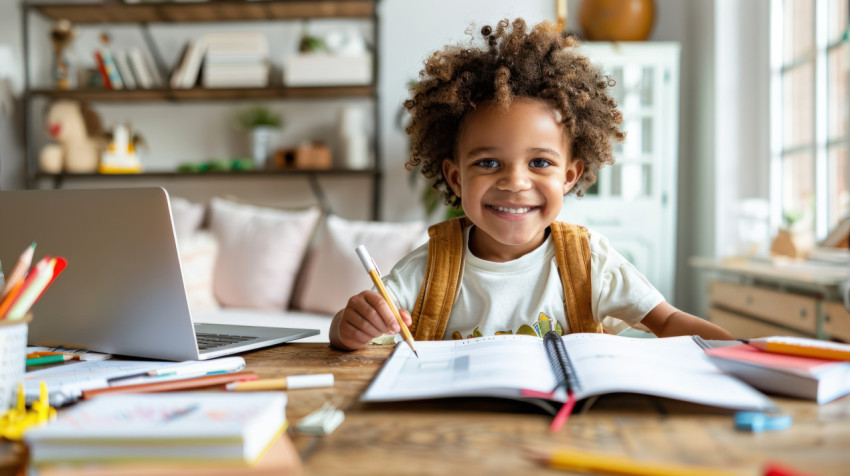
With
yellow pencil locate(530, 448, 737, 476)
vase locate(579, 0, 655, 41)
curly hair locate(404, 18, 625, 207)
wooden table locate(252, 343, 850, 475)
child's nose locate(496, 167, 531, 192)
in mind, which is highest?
vase locate(579, 0, 655, 41)

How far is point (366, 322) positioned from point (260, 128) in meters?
2.71

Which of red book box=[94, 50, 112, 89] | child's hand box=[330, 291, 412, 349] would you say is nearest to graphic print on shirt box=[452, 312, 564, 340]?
child's hand box=[330, 291, 412, 349]

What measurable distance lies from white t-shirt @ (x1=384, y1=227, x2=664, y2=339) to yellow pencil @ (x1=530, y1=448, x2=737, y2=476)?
619 millimetres

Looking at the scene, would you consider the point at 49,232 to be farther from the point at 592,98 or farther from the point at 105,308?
the point at 592,98

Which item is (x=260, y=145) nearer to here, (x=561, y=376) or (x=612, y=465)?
(x=561, y=376)

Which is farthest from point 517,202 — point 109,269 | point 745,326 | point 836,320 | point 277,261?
point 277,261

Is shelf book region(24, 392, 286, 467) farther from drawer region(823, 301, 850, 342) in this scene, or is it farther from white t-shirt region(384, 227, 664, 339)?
drawer region(823, 301, 850, 342)

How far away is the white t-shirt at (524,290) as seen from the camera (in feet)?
3.55

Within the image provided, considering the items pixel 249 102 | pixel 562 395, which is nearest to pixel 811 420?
pixel 562 395

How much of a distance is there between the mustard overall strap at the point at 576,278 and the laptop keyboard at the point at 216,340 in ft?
1.61

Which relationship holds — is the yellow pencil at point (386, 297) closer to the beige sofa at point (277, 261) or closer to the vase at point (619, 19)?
the beige sofa at point (277, 261)

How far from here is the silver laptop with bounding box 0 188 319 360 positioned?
72 cm

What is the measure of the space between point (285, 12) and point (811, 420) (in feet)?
10.7

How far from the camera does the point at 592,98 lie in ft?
3.88
